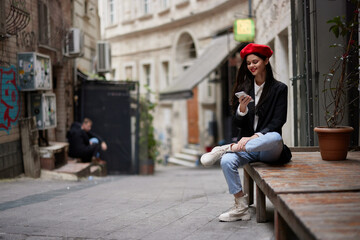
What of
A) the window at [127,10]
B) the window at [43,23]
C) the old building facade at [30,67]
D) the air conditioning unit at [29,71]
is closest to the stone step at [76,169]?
the old building facade at [30,67]

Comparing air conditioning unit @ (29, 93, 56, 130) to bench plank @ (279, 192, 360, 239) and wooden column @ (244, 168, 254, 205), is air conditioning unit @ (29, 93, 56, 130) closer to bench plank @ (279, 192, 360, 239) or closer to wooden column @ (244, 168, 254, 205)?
wooden column @ (244, 168, 254, 205)

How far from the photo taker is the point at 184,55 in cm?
2006

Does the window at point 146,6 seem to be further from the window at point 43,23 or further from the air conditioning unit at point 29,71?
the air conditioning unit at point 29,71

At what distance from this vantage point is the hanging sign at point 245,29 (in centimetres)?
1304

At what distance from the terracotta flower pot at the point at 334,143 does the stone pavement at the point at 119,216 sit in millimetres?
792

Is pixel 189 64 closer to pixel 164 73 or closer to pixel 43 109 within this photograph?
pixel 164 73

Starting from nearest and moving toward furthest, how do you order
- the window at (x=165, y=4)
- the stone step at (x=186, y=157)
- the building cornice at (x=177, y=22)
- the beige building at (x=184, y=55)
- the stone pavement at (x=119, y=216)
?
1. the stone pavement at (x=119, y=216)
2. the beige building at (x=184, y=55)
3. the building cornice at (x=177, y=22)
4. the stone step at (x=186, y=157)
5. the window at (x=165, y=4)

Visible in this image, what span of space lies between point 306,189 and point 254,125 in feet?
4.12

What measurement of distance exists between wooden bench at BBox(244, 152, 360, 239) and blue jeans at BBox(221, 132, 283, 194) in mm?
114

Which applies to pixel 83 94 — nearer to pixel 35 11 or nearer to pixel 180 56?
pixel 35 11

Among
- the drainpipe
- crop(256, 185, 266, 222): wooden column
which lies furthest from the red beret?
the drainpipe

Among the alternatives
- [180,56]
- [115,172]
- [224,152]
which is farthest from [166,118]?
[224,152]

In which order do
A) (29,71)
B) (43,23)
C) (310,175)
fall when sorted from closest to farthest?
(310,175)
(29,71)
(43,23)

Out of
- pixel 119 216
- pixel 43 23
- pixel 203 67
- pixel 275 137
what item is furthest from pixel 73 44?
pixel 275 137
